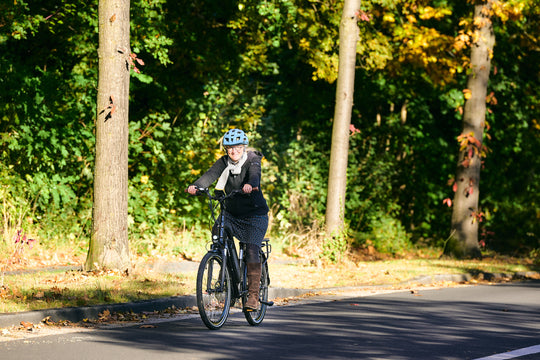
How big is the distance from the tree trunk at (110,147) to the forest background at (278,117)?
325 centimetres

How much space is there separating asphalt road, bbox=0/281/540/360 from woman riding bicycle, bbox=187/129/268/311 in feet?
2.13

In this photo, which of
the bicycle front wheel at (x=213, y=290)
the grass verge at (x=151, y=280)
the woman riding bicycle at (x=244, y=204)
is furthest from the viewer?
the grass verge at (x=151, y=280)

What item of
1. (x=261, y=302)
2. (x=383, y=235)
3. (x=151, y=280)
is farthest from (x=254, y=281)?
(x=383, y=235)

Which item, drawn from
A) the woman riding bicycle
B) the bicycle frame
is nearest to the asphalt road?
the bicycle frame

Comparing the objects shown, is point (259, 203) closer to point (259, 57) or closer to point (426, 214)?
point (259, 57)

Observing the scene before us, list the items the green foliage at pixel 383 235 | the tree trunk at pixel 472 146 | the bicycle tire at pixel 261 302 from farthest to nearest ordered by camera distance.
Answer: the green foliage at pixel 383 235 < the tree trunk at pixel 472 146 < the bicycle tire at pixel 261 302

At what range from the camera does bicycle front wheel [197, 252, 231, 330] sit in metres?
8.43

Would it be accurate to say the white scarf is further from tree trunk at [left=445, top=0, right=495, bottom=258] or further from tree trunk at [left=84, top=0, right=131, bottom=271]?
tree trunk at [left=445, top=0, right=495, bottom=258]

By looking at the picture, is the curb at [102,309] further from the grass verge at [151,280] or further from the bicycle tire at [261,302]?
the bicycle tire at [261,302]

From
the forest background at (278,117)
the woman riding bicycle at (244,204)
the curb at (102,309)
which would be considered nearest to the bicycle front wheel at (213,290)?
the woman riding bicycle at (244,204)

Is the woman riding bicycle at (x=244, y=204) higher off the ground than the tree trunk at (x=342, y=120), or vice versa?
the tree trunk at (x=342, y=120)

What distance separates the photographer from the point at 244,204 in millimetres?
8797

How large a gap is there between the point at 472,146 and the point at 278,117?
6415 millimetres

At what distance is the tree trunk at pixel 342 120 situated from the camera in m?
16.1
